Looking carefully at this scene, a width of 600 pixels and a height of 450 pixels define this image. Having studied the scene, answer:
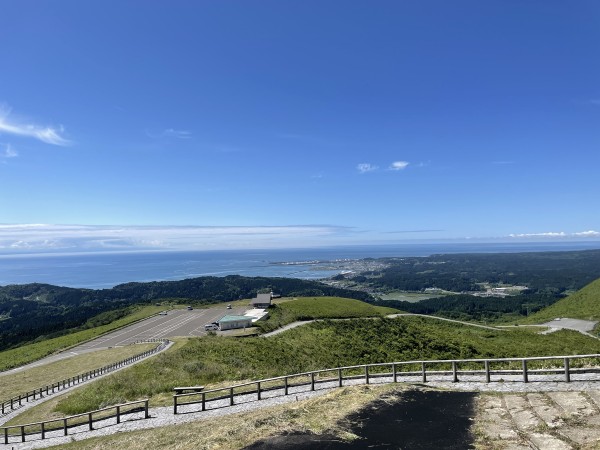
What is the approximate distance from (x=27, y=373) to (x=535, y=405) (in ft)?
156

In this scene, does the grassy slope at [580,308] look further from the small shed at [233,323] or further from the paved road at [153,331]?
the paved road at [153,331]

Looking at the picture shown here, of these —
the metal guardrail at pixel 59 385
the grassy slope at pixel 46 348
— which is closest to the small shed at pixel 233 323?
the metal guardrail at pixel 59 385

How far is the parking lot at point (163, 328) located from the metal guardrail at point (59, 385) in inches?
608

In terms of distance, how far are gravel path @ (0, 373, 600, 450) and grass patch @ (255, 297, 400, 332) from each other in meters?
37.8

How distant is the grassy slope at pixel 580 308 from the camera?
291 feet

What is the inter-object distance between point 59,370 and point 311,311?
129 feet

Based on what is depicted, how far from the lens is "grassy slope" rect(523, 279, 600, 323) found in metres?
88.7

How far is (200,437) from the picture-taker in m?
13.1

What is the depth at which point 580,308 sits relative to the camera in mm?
96250

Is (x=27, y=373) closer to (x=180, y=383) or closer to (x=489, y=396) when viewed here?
(x=180, y=383)

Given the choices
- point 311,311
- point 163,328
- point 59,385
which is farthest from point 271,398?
point 163,328

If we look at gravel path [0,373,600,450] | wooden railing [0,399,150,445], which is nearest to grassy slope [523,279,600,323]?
gravel path [0,373,600,450]

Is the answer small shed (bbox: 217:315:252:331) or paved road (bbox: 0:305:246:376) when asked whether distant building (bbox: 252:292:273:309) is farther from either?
small shed (bbox: 217:315:252:331)

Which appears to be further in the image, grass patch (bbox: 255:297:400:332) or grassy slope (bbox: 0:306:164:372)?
grass patch (bbox: 255:297:400:332)
